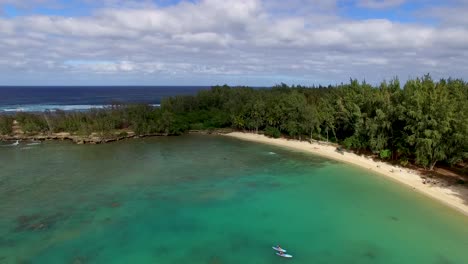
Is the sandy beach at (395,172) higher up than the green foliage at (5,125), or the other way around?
the green foliage at (5,125)

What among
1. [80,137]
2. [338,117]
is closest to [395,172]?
[338,117]

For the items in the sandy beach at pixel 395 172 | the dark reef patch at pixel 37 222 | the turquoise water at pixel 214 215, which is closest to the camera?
the turquoise water at pixel 214 215

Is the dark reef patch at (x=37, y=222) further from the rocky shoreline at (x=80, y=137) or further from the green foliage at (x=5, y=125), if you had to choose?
the green foliage at (x=5, y=125)

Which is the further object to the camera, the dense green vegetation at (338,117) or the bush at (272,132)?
the bush at (272,132)

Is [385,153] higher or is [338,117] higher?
[338,117]

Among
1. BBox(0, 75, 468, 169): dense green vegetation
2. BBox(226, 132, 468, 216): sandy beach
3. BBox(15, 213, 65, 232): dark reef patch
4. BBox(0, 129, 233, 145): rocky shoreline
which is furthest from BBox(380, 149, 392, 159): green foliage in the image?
BBox(0, 129, 233, 145): rocky shoreline

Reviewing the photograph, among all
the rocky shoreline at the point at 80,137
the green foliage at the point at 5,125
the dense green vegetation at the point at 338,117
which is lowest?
the rocky shoreline at the point at 80,137

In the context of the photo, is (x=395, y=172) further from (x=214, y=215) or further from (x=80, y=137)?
(x=80, y=137)

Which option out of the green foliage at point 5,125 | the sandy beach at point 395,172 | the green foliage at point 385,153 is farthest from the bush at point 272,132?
the green foliage at point 5,125
